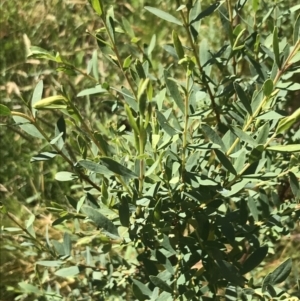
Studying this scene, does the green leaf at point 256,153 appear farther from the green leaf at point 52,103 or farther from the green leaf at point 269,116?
the green leaf at point 52,103

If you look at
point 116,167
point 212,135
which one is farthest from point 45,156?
point 212,135

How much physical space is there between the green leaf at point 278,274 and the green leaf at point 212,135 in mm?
183

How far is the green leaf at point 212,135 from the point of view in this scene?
0.60 metres

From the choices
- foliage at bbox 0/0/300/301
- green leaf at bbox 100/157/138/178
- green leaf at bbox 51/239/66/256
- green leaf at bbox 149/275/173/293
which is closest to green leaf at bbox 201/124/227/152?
foliage at bbox 0/0/300/301

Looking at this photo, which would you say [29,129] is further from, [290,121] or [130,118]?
[290,121]

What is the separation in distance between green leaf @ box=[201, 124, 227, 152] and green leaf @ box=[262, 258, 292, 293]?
0.60ft

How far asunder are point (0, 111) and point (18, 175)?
51.9 inches

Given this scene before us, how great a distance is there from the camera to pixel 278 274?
685mm

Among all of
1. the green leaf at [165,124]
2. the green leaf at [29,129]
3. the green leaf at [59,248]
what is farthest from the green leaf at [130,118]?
the green leaf at [59,248]

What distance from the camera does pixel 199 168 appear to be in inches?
31.9

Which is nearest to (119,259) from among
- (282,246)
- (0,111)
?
(0,111)

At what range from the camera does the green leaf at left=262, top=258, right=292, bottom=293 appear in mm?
677

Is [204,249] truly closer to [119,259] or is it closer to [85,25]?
[119,259]

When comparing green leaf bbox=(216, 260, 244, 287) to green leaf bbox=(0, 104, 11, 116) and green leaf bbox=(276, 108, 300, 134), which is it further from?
green leaf bbox=(0, 104, 11, 116)
